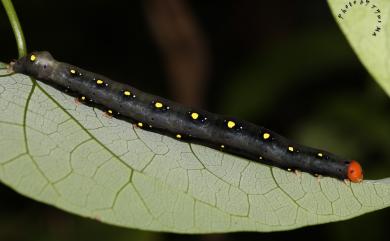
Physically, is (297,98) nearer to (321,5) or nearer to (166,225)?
(321,5)

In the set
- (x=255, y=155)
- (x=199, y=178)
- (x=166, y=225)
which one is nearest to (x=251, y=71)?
(x=255, y=155)

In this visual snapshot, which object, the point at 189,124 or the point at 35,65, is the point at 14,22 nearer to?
the point at 35,65

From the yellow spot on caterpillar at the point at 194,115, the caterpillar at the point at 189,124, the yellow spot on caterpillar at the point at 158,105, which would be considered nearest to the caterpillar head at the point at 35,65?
the caterpillar at the point at 189,124

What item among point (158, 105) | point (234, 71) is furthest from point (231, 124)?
point (234, 71)

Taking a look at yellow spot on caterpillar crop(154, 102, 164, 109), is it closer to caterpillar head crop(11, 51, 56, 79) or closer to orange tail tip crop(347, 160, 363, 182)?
caterpillar head crop(11, 51, 56, 79)

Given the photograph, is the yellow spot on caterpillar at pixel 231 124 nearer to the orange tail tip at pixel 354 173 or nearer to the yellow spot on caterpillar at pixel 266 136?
the yellow spot on caterpillar at pixel 266 136

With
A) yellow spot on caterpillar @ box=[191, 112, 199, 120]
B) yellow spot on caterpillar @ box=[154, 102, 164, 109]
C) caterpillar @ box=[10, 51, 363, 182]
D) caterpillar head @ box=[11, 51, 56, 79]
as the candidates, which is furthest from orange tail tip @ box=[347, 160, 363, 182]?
caterpillar head @ box=[11, 51, 56, 79]
